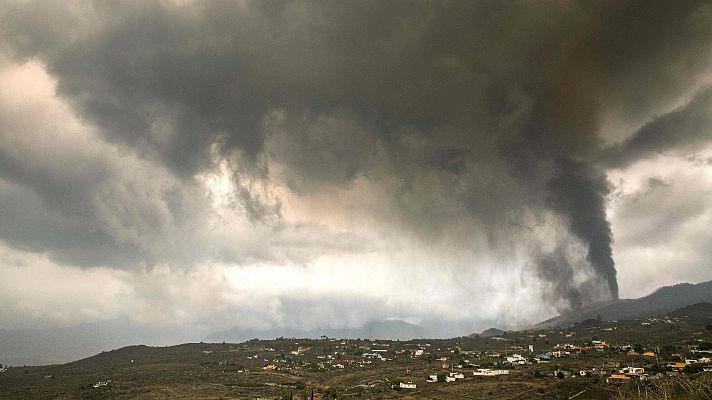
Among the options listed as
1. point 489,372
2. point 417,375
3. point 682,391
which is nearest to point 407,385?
point 417,375

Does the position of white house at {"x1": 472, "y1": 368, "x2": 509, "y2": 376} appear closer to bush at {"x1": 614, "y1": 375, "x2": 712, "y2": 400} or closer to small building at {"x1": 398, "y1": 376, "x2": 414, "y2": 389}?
small building at {"x1": 398, "y1": 376, "x2": 414, "y2": 389}

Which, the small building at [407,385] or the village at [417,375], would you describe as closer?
the village at [417,375]

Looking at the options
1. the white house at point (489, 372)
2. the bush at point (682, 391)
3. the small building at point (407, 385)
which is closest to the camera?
the bush at point (682, 391)

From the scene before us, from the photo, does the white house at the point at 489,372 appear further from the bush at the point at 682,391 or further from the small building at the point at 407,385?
the bush at the point at 682,391

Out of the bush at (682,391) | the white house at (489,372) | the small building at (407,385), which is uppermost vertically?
the bush at (682,391)

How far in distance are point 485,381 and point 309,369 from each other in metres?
84.2

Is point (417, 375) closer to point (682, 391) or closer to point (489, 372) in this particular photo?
point (489, 372)

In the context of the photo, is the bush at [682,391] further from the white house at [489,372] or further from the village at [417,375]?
the white house at [489,372]

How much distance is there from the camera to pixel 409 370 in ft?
522

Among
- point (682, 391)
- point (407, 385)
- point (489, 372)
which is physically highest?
point (682, 391)

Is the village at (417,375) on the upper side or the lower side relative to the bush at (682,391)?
lower

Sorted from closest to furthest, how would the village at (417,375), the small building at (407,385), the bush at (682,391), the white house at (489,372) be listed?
the bush at (682,391)
the village at (417,375)
the small building at (407,385)
the white house at (489,372)

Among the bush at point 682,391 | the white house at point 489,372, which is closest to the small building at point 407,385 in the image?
the white house at point 489,372

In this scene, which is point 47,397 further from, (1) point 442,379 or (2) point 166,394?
(1) point 442,379
